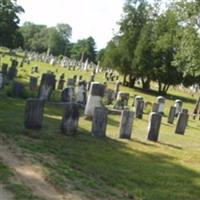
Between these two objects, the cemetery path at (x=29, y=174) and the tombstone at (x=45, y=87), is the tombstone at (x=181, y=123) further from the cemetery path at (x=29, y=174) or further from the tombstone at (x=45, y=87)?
the cemetery path at (x=29, y=174)

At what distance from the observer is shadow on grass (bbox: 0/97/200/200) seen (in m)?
9.95

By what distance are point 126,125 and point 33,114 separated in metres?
2.96

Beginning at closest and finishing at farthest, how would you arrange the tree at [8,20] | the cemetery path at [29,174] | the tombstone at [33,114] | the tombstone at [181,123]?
the cemetery path at [29,174], the tombstone at [33,114], the tombstone at [181,123], the tree at [8,20]

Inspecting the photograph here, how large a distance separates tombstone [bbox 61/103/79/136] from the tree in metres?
47.6

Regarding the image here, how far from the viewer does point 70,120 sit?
14977 mm

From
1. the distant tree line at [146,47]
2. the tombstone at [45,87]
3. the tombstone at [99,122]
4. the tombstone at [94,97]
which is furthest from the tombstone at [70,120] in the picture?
the distant tree line at [146,47]

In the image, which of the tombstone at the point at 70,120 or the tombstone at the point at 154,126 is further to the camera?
the tombstone at the point at 154,126

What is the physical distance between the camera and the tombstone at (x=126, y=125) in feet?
52.9

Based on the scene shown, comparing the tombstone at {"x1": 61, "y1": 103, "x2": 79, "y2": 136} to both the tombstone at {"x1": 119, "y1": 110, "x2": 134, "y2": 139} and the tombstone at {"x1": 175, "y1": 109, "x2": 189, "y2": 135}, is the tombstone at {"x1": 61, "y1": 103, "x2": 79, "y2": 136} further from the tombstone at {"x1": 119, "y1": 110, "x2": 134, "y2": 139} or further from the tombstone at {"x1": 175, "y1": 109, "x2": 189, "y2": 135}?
the tombstone at {"x1": 175, "y1": 109, "x2": 189, "y2": 135}

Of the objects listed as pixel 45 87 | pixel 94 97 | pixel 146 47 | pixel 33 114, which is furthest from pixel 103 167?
pixel 146 47

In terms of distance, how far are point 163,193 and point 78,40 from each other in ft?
429

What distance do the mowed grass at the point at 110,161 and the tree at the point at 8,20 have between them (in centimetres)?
4510

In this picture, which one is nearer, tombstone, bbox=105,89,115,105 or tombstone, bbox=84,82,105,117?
tombstone, bbox=84,82,105,117

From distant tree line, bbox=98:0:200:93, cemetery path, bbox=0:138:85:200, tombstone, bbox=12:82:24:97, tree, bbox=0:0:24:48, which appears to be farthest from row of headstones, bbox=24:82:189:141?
tree, bbox=0:0:24:48
